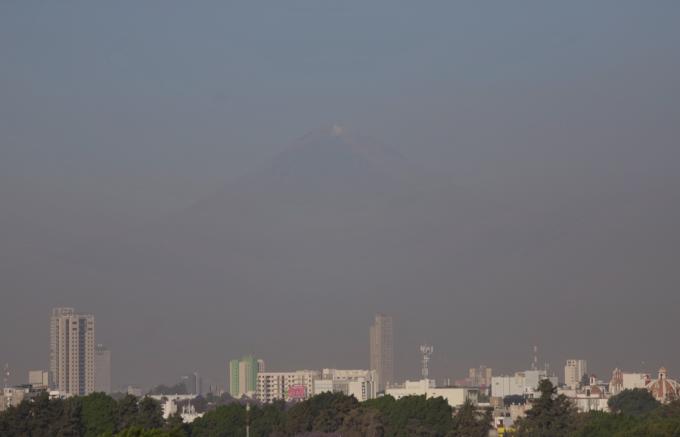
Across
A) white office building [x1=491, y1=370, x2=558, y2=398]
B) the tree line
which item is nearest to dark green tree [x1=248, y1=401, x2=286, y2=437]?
the tree line

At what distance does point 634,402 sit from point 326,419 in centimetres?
4223

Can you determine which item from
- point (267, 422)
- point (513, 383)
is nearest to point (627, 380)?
point (513, 383)

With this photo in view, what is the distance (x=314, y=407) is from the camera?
291 ft

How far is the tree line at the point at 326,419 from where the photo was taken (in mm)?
73125

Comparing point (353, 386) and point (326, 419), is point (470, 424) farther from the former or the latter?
point (353, 386)

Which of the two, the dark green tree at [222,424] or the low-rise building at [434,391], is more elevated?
the low-rise building at [434,391]

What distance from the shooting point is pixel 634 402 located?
12106cm

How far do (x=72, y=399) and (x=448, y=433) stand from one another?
19.1 meters

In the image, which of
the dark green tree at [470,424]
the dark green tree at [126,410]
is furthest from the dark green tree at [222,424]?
the dark green tree at [470,424]

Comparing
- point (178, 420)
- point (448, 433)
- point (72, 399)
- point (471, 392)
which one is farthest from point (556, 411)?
point (471, 392)

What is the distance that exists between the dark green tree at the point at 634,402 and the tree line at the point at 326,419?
3111cm

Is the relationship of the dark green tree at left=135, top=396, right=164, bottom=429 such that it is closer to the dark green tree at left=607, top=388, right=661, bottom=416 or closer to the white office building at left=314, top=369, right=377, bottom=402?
the dark green tree at left=607, top=388, right=661, bottom=416

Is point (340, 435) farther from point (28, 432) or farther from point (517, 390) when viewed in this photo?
point (517, 390)

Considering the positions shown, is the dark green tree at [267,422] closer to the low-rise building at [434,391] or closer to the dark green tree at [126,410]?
the dark green tree at [126,410]
